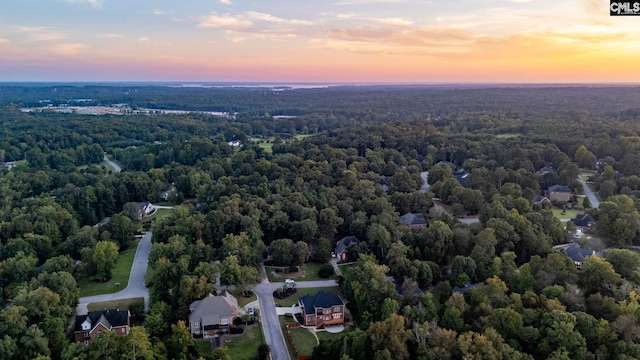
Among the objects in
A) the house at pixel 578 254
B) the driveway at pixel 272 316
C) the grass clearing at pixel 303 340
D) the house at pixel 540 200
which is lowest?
the grass clearing at pixel 303 340

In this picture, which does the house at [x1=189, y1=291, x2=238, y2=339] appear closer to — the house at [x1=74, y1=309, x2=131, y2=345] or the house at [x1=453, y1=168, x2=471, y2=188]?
the house at [x1=74, y1=309, x2=131, y2=345]

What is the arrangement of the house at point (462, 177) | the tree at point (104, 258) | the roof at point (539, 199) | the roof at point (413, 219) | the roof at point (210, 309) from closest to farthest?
the roof at point (210, 309), the tree at point (104, 258), the roof at point (413, 219), the roof at point (539, 199), the house at point (462, 177)

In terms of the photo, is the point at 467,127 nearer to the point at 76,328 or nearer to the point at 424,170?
the point at 424,170

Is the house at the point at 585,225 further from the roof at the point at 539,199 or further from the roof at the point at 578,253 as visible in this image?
the roof at the point at 578,253

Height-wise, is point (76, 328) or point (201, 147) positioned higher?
point (201, 147)

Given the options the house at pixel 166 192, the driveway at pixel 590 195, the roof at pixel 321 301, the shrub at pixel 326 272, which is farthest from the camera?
the house at pixel 166 192

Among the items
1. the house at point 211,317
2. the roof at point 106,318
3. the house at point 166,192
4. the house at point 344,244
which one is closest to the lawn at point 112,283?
the roof at point 106,318

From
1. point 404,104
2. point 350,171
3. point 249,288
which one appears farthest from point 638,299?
point 404,104
